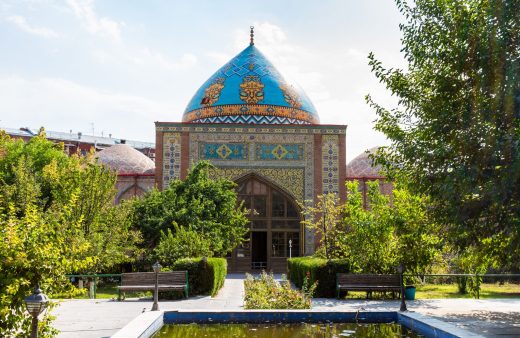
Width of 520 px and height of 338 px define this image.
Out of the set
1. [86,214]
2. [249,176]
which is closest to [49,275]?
[86,214]

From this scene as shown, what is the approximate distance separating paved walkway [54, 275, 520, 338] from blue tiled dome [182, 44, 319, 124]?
1243 centimetres

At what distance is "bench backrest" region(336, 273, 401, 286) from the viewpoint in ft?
36.5

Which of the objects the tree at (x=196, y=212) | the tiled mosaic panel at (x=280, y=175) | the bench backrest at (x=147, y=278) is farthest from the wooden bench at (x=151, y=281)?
the tiled mosaic panel at (x=280, y=175)

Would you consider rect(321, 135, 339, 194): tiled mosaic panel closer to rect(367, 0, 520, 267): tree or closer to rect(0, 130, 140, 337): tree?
rect(0, 130, 140, 337): tree

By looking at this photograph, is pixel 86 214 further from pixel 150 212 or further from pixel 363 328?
pixel 363 328

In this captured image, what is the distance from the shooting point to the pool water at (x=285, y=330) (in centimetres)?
741

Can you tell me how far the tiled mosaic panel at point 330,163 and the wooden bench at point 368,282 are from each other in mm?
10518

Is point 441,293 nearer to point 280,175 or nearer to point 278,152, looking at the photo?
point 280,175

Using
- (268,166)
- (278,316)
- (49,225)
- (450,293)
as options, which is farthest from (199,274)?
(268,166)

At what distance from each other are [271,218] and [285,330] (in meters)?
13.9

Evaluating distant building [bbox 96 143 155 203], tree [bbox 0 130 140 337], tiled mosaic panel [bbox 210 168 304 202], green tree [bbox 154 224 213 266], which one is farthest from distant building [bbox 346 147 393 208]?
tree [bbox 0 130 140 337]

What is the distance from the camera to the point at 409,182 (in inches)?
336

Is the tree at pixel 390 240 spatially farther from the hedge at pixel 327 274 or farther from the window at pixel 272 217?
the window at pixel 272 217

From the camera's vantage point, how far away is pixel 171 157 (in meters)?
21.5
